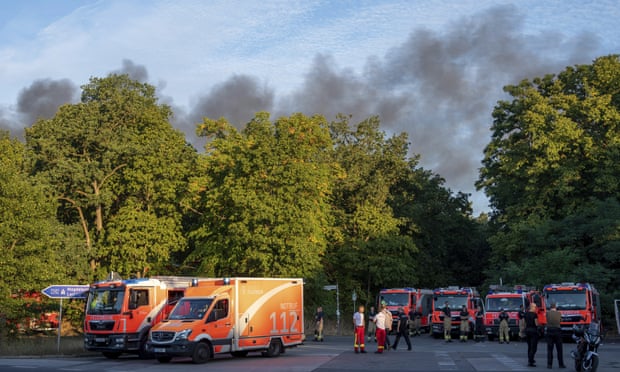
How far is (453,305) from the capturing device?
4222 cm

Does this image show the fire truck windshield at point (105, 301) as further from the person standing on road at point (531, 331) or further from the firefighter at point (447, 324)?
the firefighter at point (447, 324)

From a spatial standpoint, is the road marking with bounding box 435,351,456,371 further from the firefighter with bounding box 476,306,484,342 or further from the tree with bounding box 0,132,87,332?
the tree with bounding box 0,132,87,332

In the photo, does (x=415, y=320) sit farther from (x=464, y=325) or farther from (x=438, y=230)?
(x=438, y=230)

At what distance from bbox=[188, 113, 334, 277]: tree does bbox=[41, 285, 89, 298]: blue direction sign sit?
56.7ft

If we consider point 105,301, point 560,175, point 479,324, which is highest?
point 560,175

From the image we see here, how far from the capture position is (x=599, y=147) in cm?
5000

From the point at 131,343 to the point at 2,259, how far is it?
17.0m

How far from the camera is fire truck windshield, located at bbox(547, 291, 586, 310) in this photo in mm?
36219

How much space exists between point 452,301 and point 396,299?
4.53 metres

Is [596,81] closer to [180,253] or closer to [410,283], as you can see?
[410,283]

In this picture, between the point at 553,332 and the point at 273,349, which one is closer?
the point at 553,332

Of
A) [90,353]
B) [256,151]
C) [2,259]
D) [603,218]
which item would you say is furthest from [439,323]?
[2,259]

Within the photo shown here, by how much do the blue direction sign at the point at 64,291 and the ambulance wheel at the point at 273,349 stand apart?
7552mm

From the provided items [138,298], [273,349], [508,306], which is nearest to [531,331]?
[273,349]
